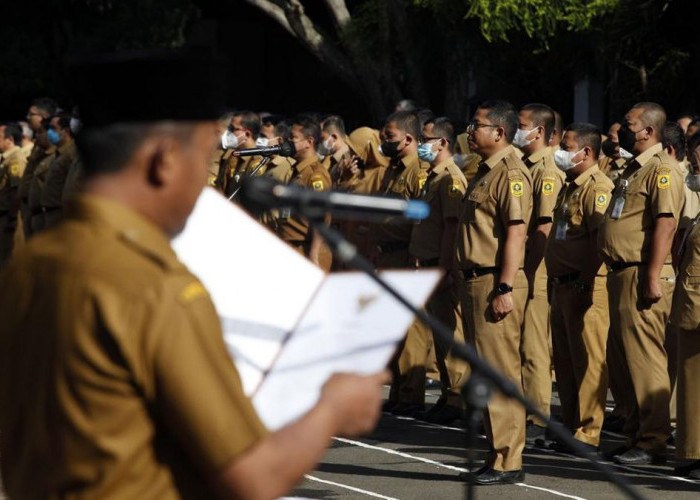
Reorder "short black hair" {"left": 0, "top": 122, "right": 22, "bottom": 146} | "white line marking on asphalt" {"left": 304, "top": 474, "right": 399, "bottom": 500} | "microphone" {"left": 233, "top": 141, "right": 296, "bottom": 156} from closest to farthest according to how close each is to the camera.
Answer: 1. "white line marking on asphalt" {"left": 304, "top": 474, "right": 399, "bottom": 500}
2. "microphone" {"left": 233, "top": 141, "right": 296, "bottom": 156}
3. "short black hair" {"left": 0, "top": 122, "right": 22, "bottom": 146}

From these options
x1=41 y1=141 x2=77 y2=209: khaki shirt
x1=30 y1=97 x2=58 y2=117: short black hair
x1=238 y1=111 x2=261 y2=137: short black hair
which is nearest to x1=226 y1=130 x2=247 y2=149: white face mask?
x1=238 y1=111 x2=261 y2=137: short black hair

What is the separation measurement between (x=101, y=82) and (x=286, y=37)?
26669mm

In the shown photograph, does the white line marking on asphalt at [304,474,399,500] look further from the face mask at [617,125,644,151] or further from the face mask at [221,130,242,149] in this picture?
the face mask at [221,130,242,149]

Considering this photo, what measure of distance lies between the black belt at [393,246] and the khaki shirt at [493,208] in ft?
8.37

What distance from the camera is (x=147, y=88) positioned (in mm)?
2463

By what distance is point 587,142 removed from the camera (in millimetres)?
9250

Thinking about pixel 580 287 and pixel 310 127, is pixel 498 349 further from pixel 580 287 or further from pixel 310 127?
pixel 310 127

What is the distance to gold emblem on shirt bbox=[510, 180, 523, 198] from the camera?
7836 mm

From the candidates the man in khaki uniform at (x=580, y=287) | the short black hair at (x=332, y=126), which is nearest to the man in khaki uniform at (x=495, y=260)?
the man in khaki uniform at (x=580, y=287)

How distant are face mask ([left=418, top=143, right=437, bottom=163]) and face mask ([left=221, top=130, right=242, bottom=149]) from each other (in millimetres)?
4211

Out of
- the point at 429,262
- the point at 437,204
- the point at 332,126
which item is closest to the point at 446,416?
the point at 429,262

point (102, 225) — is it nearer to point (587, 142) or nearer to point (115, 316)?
point (115, 316)

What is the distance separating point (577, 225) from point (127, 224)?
688cm

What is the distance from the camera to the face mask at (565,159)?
9.21 metres
